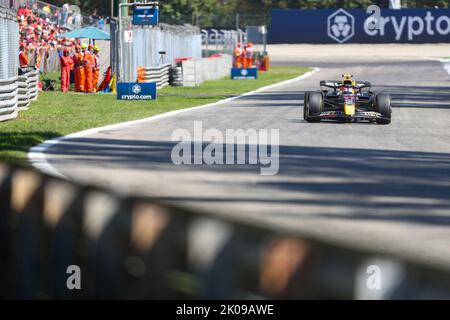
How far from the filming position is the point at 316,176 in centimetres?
1421

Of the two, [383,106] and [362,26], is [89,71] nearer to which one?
[383,106]

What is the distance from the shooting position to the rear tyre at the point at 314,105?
23812 millimetres

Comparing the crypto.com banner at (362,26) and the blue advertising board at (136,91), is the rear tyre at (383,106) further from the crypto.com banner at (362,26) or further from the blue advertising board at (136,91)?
the crypto.com banner at (362,26)

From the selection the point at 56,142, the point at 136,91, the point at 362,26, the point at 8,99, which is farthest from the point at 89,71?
the point at 362,26

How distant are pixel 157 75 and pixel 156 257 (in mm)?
37314

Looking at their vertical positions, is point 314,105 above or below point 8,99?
below

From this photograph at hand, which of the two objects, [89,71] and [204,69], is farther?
[204,69]

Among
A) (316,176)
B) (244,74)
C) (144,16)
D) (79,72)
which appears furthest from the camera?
(244,74)

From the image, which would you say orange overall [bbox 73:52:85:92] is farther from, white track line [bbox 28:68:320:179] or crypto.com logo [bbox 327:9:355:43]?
crypto.com logo [bbox 327:9:355:43]

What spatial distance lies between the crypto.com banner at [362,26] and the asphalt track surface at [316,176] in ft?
190

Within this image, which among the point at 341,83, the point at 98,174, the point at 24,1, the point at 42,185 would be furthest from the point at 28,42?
the point at 42,185

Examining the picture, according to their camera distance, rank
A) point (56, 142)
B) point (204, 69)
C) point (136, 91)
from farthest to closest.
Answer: point (204, 69) < point (136, 91) < point (56, 142)

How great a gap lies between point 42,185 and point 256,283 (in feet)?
5.70
